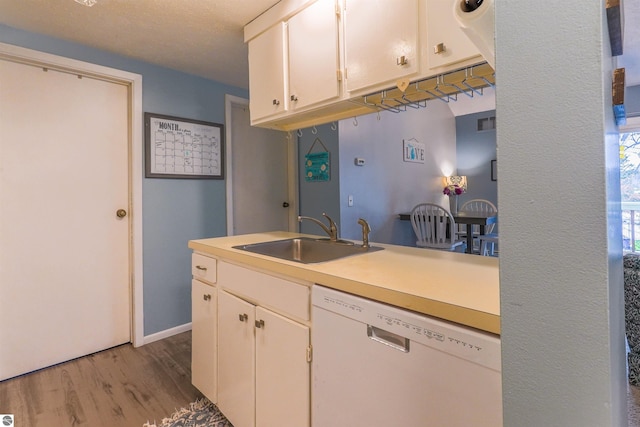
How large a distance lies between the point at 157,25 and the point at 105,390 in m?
2.18

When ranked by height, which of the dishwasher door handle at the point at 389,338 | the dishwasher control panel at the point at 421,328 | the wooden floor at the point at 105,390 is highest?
the dishwasher control panel at the point at 421,328

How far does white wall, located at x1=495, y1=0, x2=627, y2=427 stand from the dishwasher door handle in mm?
355

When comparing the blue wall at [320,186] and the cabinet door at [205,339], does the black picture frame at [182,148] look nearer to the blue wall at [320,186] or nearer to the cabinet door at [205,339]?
the blue wall at [320,186]

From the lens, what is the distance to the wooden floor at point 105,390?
5.46 feet

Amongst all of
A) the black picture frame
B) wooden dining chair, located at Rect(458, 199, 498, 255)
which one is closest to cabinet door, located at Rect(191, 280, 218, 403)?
the black picture frame

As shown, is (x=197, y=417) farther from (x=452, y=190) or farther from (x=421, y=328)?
(x=452, y=190)

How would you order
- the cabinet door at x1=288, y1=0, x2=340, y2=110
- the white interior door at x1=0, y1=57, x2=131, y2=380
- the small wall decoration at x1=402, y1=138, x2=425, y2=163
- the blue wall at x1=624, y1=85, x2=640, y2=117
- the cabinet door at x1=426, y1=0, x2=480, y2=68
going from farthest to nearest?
the small wall decoration at x1=402, y1=138, x2=425, y2=163 < the blue wall at x1=624, y1=85, x2=640, y2=117 < the white interior door at x1=0, y1=57, x2=131, y2=380 < the cabinet door at x1=288, y1=0, x2=340, y2=110 < the cabinet door at x1=426, y1=0, x2=480, y2=68

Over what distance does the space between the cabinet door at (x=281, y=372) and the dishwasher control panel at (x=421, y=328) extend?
0.21 metres

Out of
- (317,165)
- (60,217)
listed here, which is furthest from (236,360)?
(317,165)

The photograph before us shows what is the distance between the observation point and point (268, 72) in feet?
6.05

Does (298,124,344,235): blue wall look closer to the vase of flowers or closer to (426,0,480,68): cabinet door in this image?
(426,0,480,68): cabinet door

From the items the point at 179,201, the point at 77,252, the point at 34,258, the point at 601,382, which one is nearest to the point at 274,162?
the point at 179,201

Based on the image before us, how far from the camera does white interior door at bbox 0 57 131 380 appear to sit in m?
2.00

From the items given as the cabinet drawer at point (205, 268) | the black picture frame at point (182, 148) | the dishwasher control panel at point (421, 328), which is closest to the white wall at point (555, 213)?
the dishwasher control panel at point (421, 328)
